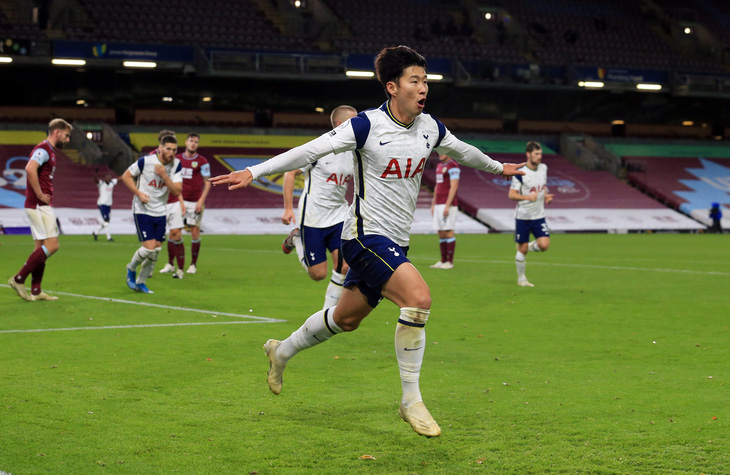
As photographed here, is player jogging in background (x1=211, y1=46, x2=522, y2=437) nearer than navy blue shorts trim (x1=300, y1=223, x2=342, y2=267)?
Yes

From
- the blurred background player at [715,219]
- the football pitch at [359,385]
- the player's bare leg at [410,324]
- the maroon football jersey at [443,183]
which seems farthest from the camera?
the blurred background player at [715,219]

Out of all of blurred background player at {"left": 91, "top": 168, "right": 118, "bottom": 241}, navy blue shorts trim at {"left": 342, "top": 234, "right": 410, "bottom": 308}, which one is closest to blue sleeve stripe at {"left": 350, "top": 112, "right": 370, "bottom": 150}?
navy blue shorts trim at {"left": 342, "top": 234, "right": 410, "bottom": 308}

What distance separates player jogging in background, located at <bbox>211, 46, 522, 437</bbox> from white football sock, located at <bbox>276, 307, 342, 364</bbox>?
0.01 meters

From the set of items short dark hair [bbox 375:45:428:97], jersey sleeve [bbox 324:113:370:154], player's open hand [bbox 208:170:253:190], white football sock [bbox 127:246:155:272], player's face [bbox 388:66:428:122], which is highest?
short dark hair [bbox 375:45:428:97]

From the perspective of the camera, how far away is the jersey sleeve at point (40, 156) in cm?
1103

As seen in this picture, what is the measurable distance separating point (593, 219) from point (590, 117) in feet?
54.4

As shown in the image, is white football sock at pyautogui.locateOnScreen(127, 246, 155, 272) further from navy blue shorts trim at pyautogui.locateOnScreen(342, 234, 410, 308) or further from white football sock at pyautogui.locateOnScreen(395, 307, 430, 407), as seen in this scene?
white football sock at pyautogui.locateOnScreen(395, 307, 430, 407)

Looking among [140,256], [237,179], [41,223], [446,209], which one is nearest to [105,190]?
[446,209]

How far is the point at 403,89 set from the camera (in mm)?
5668

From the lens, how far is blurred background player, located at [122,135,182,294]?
12.8 meters

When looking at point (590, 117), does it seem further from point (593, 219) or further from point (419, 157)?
point (419, 157)

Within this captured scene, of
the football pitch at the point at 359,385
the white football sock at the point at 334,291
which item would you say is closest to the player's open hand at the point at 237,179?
the football pitch at the point at 359,385

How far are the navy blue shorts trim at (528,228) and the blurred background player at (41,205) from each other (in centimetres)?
741

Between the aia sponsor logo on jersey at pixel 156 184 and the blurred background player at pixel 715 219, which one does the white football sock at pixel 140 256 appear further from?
the blurred background player at pixel 715 219
